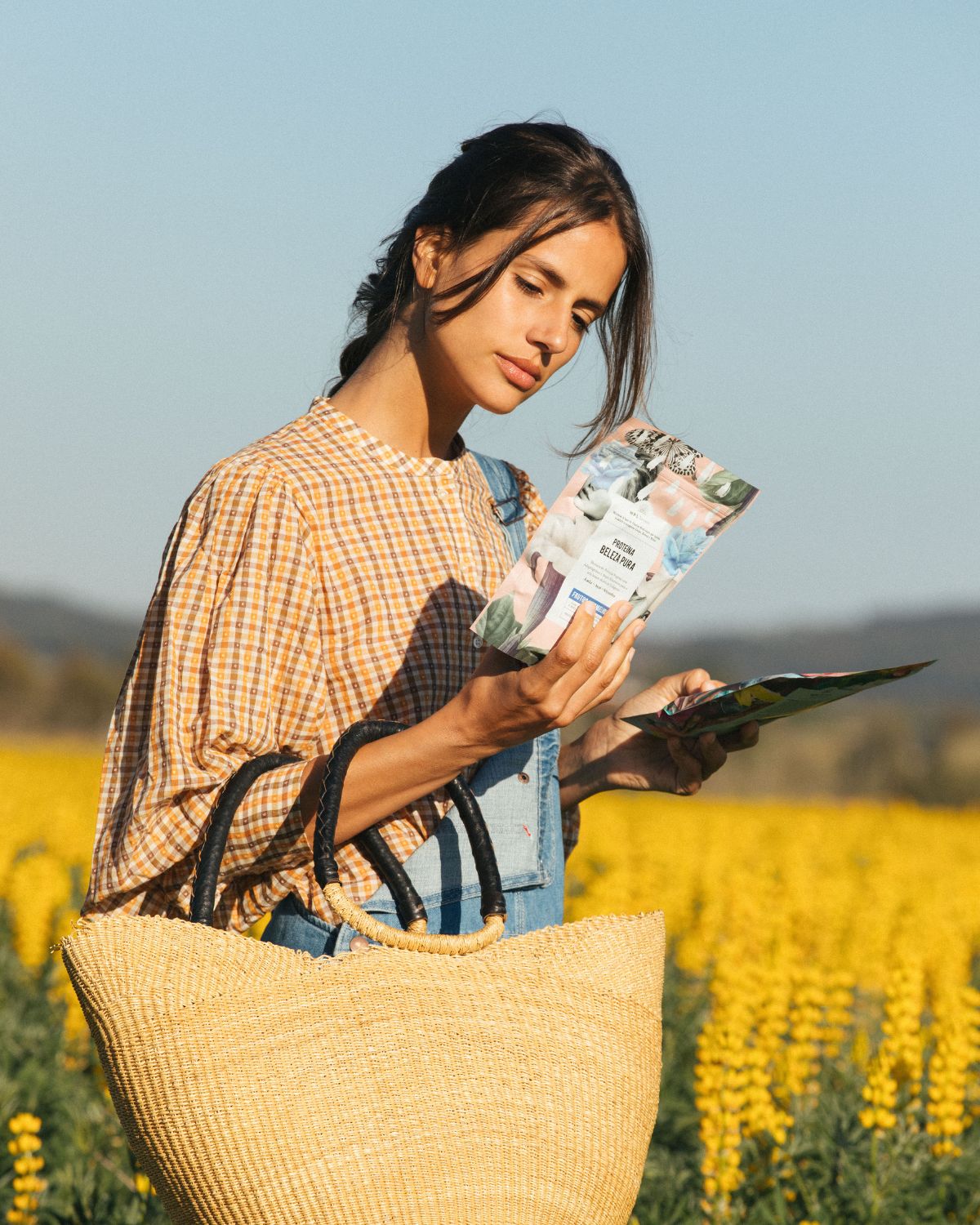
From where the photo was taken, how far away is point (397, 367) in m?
1.83

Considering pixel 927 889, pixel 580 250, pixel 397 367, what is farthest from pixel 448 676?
pixel 927 889

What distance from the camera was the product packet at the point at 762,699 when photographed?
1.52 m

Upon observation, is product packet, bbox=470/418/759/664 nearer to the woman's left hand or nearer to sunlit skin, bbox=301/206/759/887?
sunlit skin, bbox=301/206/759/887

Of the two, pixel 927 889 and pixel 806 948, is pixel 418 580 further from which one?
pixel 927 889

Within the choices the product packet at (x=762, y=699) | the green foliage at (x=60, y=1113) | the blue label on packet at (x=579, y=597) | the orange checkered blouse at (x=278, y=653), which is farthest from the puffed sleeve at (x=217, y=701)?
the green foliage at (x=60, y=1113)

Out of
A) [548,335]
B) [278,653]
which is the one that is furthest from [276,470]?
[548,335]

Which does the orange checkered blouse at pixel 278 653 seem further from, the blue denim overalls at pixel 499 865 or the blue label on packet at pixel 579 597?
the blue label on packet at pixel 579 597

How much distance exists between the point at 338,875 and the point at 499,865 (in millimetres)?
335

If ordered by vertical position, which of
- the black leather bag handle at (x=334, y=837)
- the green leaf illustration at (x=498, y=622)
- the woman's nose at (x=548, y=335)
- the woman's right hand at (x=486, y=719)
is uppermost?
the woman's nose at (x=548, y=335)

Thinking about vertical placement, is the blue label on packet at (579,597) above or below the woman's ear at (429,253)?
below

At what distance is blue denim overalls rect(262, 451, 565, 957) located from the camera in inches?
63.1

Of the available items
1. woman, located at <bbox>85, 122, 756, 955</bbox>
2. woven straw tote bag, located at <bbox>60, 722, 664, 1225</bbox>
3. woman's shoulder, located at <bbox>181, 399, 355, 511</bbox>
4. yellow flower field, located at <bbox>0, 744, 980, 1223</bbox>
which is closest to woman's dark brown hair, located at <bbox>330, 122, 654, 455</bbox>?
woman, located at <bbox>85, 122, 756, 955</bbox>

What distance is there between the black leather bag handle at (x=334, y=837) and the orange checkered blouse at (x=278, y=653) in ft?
0.19

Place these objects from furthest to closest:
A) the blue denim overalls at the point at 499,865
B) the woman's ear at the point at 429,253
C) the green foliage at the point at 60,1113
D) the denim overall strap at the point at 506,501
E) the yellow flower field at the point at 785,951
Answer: the green foliage at the point at 60,1113
the yellow flower field at the point at 785,951
the denim overall strap at the point at 506,501
the woman's ear at the point at 429,253
the blue denim overalls at the point at 499,865
